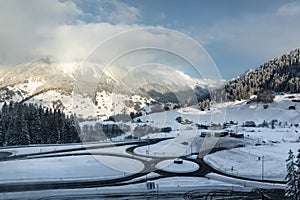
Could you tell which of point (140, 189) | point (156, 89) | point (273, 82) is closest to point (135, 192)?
point (140, 189)

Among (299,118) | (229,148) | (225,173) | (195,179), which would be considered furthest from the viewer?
(299,118)

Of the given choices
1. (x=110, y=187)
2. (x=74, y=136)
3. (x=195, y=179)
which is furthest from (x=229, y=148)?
(x=74, y=136)

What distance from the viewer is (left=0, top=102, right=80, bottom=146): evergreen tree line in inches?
2108

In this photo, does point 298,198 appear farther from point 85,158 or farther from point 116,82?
point 85,158

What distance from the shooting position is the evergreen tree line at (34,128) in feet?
176

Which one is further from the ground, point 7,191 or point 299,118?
point 299,118

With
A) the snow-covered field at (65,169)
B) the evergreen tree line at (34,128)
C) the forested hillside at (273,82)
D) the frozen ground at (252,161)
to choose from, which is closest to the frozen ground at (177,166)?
the snow-covered field at (65,169)

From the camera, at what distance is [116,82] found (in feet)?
65.7

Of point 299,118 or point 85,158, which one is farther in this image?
point 299,118

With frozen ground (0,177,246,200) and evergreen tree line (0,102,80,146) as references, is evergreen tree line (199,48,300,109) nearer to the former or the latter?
evergreen tree line (0,102,80,146)

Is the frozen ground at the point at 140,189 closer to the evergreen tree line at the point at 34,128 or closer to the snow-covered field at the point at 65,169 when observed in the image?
the snow-covered field at the point at 65,169

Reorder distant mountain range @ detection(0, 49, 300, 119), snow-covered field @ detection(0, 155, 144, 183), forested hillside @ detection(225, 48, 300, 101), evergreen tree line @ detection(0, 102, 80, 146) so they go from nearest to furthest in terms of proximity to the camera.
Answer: distant mountain range @ detection(0, 49, 300, 119)
snow-covered field @ detection(0, 155, 144, 183)
evergreen tree line @ detection(0, 102, 80, 146)
forested hillside @ detection(225, 48, 300, 101)

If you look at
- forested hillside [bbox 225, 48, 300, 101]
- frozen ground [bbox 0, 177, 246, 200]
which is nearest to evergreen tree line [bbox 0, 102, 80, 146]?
frozen ground [bbox 0, 177, 246, 200]

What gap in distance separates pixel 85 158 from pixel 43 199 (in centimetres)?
1599
